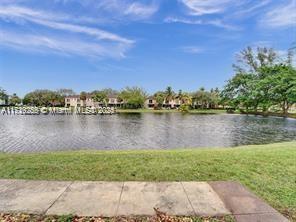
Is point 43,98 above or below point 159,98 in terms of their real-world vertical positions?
below

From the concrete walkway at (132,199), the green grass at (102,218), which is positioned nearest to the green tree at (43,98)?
the concrete walkway at (132,199)

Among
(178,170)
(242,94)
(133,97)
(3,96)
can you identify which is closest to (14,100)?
(3,96)

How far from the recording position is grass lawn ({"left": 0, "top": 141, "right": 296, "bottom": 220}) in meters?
4.27

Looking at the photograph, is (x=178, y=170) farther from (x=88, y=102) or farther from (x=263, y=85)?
(x=88, y=102)

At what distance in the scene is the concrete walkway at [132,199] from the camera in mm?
3186

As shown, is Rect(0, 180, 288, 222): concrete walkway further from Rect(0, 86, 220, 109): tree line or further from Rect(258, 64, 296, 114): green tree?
Rect(0, 86, 220, 109): tree line

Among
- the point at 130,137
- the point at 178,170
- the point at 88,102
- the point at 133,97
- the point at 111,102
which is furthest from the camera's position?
the point at 88,102

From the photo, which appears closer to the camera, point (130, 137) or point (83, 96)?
point (130, 137)

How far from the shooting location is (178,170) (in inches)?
200

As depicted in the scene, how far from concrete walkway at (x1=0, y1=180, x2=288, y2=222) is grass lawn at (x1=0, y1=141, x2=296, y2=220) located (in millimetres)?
338

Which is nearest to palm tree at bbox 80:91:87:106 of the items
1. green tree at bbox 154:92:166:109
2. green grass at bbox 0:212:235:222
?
green tree at bbox 154:92:166:109

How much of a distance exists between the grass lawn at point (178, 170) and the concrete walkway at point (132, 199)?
1.11 feet

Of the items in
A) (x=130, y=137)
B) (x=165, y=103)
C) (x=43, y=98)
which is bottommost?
(x=130, y=137)

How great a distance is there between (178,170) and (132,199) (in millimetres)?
1742
